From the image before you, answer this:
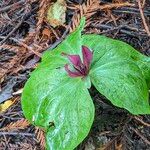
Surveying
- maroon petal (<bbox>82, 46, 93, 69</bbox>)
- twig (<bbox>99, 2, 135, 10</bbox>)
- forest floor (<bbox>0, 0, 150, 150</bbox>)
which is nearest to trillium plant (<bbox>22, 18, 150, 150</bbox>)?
maroon petal (<bbox>82, 46, 93, 69</bbox>)

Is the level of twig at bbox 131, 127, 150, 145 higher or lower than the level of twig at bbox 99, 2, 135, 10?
lower

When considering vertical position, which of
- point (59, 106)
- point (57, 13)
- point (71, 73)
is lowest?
point (59, 106)

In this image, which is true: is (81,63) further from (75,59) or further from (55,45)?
(55,45)

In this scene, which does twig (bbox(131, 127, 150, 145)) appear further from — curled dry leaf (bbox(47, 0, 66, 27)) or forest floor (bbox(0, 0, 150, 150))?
curled dry leaf (bbox(47, 0, 66, 27))

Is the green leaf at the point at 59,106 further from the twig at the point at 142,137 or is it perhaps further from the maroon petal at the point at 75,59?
the twig at the point at 142,137

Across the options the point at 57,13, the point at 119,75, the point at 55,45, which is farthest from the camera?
the point at 57,13

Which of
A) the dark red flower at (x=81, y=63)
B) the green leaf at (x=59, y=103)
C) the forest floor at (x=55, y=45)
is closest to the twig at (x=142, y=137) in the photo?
the forest floor at (x=55, y=45)

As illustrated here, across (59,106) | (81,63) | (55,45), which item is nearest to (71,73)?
(81,63)
